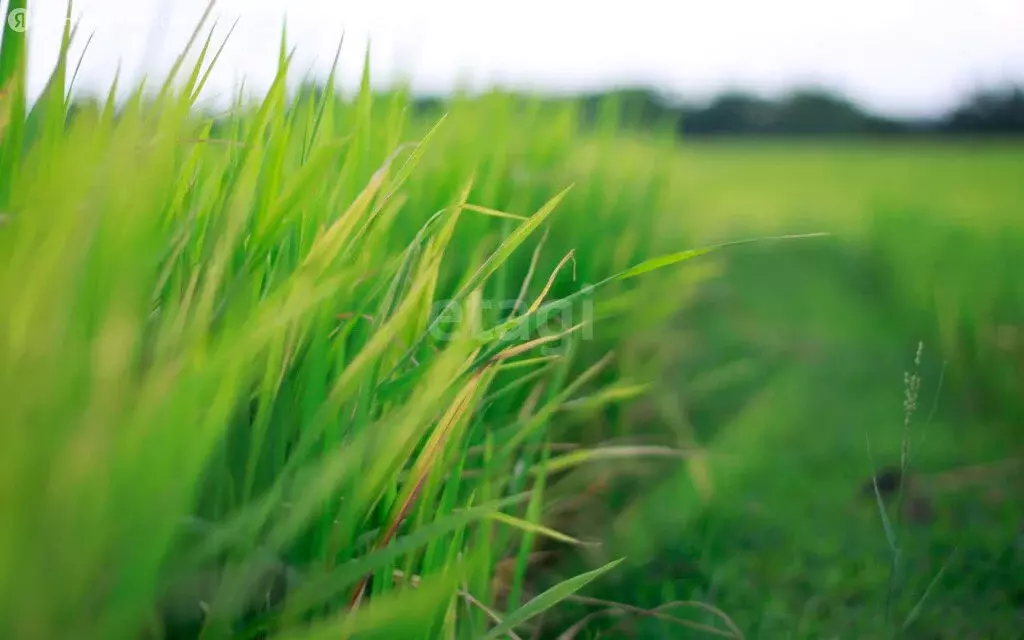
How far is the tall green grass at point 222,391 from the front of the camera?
420mm

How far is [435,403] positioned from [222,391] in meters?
0.19

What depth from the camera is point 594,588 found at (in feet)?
3.78

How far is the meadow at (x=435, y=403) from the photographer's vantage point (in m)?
0.45

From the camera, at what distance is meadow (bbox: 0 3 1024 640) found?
17.6 inches

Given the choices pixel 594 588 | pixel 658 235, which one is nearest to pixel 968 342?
pixel 658 235

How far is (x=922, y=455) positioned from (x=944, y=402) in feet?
1.24

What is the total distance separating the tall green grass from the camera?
1.38 feet

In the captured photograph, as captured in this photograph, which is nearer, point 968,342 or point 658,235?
point 968,342

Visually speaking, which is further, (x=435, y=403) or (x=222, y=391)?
(x=435, y=403)

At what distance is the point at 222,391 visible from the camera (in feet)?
1.58

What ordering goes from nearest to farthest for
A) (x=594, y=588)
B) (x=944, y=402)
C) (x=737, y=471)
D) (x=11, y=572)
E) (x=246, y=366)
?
(x=11, y=572), (x=246, y=366), (x=594, y=588), (x=737, y=471), (x=944, y=402)

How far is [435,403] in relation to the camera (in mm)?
637

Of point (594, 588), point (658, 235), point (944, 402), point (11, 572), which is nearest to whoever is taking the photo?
point (11, 572)

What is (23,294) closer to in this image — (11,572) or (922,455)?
(11,572)
